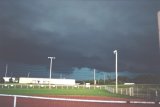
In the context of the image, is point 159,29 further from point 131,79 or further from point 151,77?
point 131,79

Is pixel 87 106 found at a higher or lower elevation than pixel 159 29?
lower

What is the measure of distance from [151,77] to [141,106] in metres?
136

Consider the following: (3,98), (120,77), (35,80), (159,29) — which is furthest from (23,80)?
(159,29)

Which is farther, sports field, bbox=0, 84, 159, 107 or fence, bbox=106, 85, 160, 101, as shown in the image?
fence, bbox=106, 85, 160, 101

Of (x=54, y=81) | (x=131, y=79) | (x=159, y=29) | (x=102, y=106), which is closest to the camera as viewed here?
(x=159, y=29)

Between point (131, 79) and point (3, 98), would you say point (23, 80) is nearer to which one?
point (131, 79)

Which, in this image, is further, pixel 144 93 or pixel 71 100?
pixel 144 93

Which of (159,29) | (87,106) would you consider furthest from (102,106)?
(159,29)

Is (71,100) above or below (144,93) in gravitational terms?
above

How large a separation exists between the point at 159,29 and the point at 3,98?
44.8ft

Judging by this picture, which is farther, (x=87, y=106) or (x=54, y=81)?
(x=54, y=81)

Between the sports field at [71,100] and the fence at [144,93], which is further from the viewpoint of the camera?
the fence at [144,93]

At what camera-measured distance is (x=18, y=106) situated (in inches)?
605

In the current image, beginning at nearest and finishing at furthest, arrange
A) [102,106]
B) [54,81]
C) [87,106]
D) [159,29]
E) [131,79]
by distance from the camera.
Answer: [159,29]
[87,106]
[102,106]
[54,81]
[131,79]
